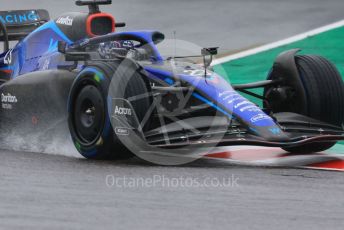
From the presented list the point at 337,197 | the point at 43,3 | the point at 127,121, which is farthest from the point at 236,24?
the point at 337,197

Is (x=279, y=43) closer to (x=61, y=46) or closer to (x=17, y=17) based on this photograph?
(x=17, y=17)

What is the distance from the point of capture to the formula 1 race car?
25.9 feet

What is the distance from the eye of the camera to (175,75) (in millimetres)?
8258

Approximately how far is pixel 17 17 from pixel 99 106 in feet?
10.4

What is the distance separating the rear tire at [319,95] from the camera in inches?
340

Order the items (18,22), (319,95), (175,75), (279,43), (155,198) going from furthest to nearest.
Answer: (279,43), (18,22), (319,95), (175,75), (155,198)

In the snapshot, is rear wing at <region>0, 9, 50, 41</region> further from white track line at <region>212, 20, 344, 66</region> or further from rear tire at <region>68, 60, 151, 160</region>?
white track line at <region>212, 20, 344, 66</region>

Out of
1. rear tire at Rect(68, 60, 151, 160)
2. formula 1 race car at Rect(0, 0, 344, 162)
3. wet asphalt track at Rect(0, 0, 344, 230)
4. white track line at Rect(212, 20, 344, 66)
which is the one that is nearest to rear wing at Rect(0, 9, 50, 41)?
formula 1 race car at Rect(0, 0, 344, 162)

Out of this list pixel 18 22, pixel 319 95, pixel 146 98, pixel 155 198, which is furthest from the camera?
pixel 18 22

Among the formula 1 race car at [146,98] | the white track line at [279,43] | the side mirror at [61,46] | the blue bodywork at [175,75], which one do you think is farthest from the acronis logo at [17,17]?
the white track line at [279,43]

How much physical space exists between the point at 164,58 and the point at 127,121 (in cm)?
106

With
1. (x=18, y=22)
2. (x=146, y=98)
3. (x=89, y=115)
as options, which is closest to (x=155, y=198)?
(x=146, y=98)

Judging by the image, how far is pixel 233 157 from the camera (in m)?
8.70

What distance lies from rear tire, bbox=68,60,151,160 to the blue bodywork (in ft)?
1.32
